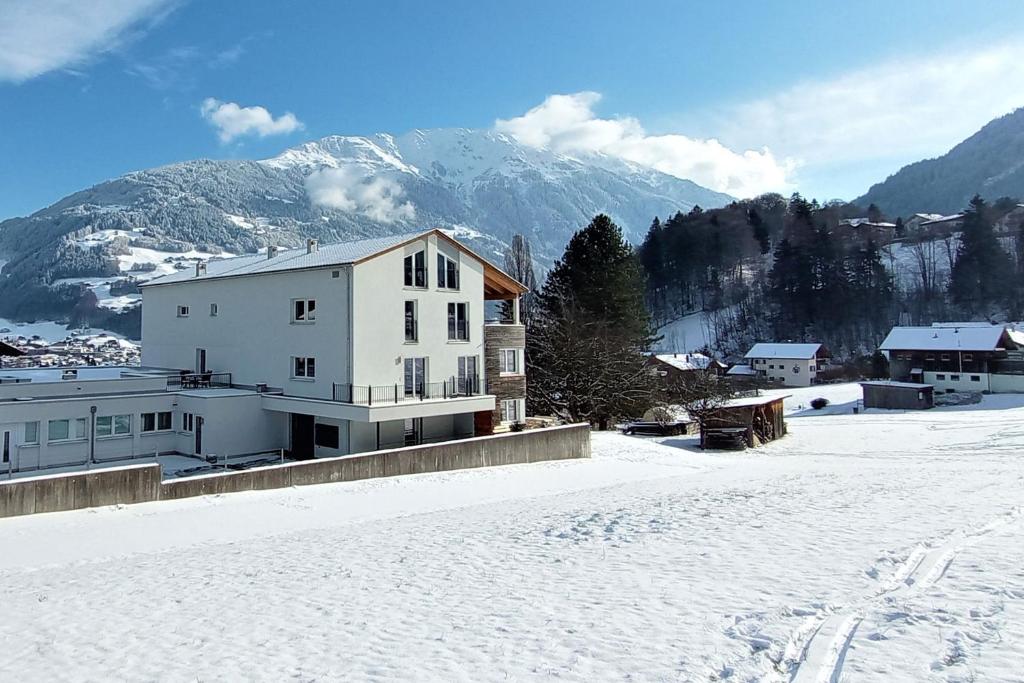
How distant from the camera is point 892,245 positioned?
113 meters

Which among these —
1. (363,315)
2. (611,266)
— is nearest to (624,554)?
(363,315)

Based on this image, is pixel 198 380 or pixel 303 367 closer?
pixel 303 367

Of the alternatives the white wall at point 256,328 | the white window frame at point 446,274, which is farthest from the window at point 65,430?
the white window frame at point 446,274

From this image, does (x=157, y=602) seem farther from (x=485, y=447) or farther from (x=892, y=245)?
(x=892, y=245)

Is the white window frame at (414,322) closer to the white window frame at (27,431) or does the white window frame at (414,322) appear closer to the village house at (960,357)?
the white window frame at (27,431)

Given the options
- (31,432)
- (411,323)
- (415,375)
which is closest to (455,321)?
(411,323)

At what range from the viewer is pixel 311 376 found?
89.9ft

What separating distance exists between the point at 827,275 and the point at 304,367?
83.7m

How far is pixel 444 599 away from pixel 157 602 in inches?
161

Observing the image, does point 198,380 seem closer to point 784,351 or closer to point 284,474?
point 284,474

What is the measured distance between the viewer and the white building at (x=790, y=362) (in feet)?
263

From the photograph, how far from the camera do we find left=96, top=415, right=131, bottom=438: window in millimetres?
25578

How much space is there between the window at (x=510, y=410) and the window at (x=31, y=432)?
1881 cm

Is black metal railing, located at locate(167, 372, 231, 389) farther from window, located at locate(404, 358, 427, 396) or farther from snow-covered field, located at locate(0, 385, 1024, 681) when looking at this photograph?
snow-covered field, located at locate(0, 385, 1024, 681)
